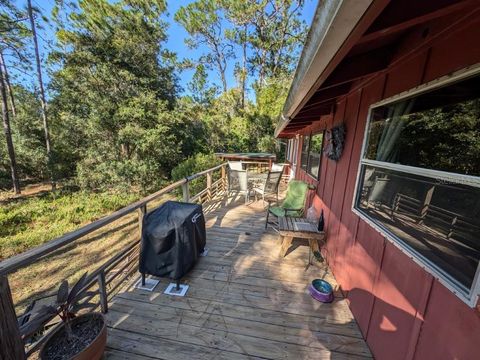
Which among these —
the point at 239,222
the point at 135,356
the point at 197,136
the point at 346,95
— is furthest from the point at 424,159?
the point at 197,136

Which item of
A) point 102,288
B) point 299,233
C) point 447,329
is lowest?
point 102,288

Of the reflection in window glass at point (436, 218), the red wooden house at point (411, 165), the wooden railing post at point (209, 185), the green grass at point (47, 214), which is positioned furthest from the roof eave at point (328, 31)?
the green grass at point (47, 214)

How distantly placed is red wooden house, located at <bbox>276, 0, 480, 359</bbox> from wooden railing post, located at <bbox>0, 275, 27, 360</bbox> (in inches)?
73.7

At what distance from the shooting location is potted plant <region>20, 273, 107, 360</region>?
1223mm

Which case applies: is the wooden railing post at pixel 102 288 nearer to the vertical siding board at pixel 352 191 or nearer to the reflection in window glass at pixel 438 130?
the vertical siding board at pixel 352 191

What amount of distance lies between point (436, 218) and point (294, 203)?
99.7 inches

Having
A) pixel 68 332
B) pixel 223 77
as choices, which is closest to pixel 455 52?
pixel 68 332

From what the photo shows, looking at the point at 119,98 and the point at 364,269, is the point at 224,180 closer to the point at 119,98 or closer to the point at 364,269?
the point at 364,269

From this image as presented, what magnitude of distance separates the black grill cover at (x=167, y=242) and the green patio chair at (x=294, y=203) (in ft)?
5.66

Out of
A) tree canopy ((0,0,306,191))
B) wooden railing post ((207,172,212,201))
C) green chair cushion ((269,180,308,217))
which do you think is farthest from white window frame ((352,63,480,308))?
tree canopy ((0,0,306,191))

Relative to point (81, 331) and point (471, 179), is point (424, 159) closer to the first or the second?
point (471, 179)

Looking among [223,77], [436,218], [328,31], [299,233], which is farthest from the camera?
[223,77]

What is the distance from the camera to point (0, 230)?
6922 mm

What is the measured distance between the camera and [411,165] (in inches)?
50.2
